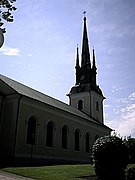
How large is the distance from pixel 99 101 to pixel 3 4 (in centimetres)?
3690

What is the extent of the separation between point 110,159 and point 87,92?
102ft

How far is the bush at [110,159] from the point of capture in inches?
413

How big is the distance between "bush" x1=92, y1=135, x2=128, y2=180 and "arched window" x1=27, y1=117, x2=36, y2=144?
13509 mm

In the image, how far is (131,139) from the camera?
1017 inches

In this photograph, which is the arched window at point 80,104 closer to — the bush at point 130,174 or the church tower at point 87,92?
the church tower at point 87,92

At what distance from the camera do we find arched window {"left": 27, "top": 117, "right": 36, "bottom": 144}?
23.4 meters

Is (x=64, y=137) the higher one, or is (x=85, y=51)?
(x=85, y=51)

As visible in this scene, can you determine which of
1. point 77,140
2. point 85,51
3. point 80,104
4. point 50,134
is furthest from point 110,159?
point 85,51

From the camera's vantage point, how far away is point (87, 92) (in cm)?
4138

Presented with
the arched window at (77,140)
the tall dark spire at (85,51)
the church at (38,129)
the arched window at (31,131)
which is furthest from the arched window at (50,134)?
the tall dark spire at (85,51)

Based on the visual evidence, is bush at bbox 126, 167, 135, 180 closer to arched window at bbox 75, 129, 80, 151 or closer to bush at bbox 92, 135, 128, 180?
bush at bbox 92, 135, 128, 180

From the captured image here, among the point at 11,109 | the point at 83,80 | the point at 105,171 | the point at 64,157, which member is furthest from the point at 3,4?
the point at 83,80

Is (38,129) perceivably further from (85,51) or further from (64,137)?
(85,51)

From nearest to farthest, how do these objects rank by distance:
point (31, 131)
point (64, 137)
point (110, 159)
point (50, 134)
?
point (110, 159) → point (31, 131) → point (50, 134) → point (64, 137)
